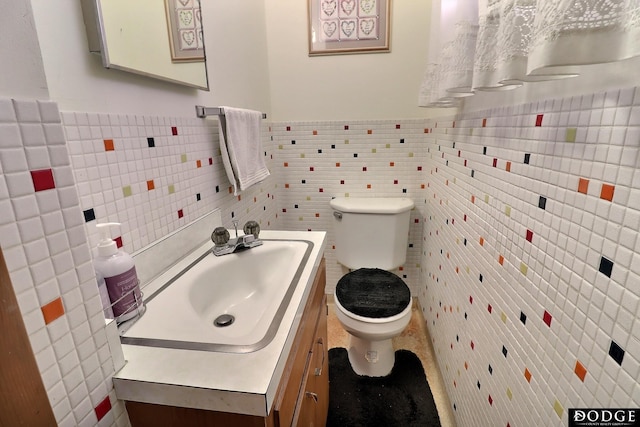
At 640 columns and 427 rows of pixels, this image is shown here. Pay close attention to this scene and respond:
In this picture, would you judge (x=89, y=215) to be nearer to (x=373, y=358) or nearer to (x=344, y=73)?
(x=373, y=358)

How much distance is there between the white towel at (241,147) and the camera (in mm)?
1173

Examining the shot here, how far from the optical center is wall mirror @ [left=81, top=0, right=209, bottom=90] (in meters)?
0.68

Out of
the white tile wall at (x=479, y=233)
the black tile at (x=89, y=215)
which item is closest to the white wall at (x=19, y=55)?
the white tile wall at (x=479, y=233)

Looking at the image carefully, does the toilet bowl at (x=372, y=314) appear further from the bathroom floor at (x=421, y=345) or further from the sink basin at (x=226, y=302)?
the sink basin at (x=226, y=302)

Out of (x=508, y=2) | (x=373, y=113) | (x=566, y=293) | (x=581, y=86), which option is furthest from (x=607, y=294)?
(x=373, y=113)

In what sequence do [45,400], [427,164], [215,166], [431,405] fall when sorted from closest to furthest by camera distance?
1. [45,400]
2. [215,166]
3. [431,405]
4. [427,164]

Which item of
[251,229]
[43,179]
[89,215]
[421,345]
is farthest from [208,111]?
[421,345]

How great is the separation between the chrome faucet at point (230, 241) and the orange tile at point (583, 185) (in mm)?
869

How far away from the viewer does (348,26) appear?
5.74 ft

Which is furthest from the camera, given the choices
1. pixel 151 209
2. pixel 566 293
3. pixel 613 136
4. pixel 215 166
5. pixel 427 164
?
pixel 427 164

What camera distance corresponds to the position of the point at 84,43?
66 centimetres

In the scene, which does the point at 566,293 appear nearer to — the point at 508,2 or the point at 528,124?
the point at 528,124

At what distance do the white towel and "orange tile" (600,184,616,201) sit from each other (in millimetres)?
1048

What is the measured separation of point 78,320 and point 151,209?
47 centimetres
